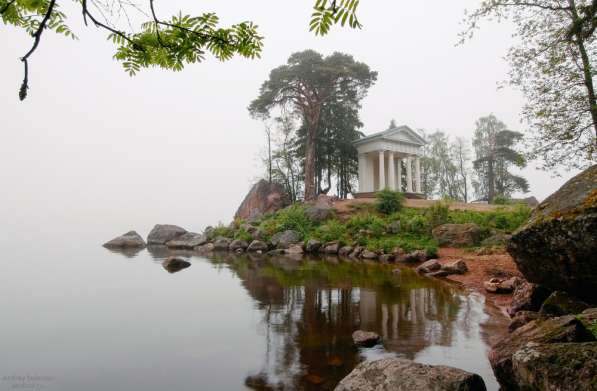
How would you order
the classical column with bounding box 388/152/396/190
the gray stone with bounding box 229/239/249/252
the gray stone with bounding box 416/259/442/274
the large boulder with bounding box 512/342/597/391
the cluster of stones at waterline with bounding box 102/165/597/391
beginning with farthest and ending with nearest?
the classical column with bounding box 388/152/396/190, the gray stone with bounding box 229/239/249/252, the gray stone with bounding box 416/259/442/274, the cluster of stones at waterline with bounding box 102/165/597/391, the large boulder with bounding box 512/342/597/391

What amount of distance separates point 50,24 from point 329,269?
12.0 m

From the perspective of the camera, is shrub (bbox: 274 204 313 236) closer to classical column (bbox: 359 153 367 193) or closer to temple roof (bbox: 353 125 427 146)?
classical column (bbox: 359 153 367 193)

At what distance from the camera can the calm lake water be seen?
4457mm

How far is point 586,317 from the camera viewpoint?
3619 mm

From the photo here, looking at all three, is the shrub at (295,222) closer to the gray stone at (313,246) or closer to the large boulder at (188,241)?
the gray stone at (313,246)

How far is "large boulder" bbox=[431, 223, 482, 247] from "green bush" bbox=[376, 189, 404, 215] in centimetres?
667

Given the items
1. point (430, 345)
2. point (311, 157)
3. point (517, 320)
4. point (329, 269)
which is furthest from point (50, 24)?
point (311, 157)

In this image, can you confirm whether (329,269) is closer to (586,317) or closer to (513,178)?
(586,317)

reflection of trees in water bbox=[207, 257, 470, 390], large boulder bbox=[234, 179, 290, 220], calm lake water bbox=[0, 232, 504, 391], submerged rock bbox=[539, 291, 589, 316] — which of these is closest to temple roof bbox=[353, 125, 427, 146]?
large boulder bbox=[234, 179, 290, 220]

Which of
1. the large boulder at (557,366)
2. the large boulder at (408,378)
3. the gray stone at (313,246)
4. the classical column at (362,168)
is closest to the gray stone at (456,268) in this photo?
the large boulder at (408,378)

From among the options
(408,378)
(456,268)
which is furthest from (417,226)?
(408,378)

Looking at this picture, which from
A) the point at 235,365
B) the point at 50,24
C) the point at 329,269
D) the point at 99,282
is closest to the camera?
the point at 50,24

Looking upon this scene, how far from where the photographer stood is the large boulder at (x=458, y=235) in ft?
51.2

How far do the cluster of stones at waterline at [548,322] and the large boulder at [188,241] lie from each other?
2041 cm
